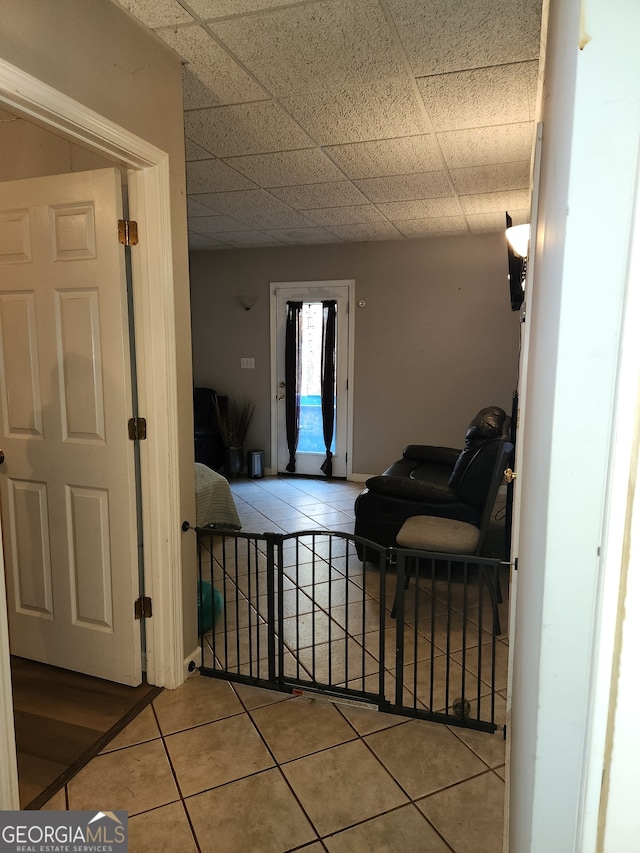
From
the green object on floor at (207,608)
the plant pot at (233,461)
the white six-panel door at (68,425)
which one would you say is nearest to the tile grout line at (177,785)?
the white six-panel door at (68,425)

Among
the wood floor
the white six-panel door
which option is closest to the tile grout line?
the wood floor

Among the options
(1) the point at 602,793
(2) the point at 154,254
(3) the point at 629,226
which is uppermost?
(2) the point at 154,254

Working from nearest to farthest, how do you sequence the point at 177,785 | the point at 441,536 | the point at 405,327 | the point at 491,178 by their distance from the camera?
the point at 177,785, the point at 441,536, the point at 491,178, the point at 405,327

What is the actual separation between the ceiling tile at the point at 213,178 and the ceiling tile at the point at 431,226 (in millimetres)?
1684

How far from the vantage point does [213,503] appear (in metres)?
4.07

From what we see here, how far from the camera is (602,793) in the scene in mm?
489

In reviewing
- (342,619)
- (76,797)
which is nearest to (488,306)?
(342,619)

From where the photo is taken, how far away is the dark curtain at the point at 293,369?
6.03 metres

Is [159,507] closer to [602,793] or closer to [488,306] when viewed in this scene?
[602,793]

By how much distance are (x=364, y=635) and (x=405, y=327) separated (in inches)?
152

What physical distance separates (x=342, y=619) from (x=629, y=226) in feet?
9.03

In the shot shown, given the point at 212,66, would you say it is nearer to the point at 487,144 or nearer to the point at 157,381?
the point at 157,381

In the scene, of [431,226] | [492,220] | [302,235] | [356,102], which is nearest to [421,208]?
[431,226]
